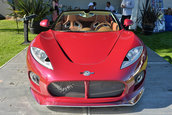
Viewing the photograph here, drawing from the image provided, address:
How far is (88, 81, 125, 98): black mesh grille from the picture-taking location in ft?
7.07

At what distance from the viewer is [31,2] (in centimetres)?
764

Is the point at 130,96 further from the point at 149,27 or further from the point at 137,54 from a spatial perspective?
the point at 149,27

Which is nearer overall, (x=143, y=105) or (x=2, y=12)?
(x=143, y=105)

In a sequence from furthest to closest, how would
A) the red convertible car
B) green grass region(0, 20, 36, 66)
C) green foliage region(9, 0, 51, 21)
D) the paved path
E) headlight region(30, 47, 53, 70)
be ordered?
green foliage region(9, 0, 51, 21)
green grass region(0, 20, 36, 66)
the paved path
headlight region(30, 47, 53, 70)
the red convertible car

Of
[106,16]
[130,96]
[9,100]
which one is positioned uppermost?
[106,16]

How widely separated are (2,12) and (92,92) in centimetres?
1139

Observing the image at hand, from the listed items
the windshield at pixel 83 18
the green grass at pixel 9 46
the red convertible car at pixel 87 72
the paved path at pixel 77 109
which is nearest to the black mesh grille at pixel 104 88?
the red convertible car at pixel 87 72

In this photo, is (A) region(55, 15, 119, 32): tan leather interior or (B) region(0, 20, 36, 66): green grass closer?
(A) region(55, 15, 119, 32): tan leather interior

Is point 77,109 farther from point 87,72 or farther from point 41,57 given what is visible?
point 41,57

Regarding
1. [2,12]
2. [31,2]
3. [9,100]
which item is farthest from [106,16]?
[2,12]

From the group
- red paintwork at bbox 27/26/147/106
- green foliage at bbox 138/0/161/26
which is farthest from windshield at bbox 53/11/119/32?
green foliage at bbox 138/0/161/26

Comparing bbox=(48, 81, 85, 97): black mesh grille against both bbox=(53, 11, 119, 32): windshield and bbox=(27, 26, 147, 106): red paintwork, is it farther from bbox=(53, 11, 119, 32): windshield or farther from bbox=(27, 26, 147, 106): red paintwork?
bbox=(53, 11, 119, 32): windshield

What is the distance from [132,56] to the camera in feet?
7.86

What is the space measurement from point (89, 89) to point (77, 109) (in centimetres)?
48
